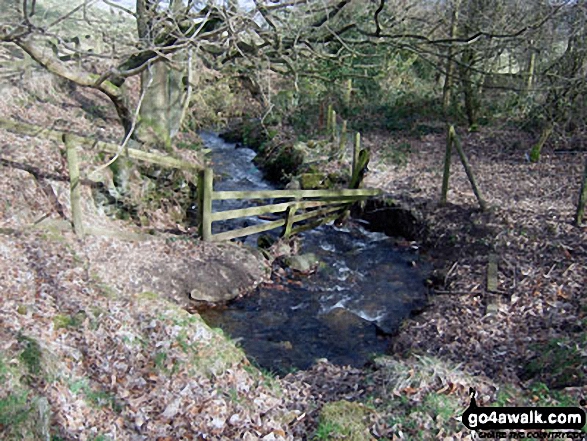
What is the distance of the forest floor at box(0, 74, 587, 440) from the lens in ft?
13.9

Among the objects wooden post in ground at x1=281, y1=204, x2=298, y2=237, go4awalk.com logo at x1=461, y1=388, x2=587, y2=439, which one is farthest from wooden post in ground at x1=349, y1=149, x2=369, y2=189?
go4awalk.com logo at x1=461, y1=388, x2=587, y2=439

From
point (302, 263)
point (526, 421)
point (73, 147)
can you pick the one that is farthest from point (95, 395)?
point (302, 263)

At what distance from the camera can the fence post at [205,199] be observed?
8.90 m

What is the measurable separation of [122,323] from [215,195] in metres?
3.86

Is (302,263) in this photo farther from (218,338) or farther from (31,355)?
(31,355)

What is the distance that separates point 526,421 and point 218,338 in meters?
3.50

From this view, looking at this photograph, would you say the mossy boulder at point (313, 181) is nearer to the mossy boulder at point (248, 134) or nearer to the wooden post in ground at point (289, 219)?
the wooden post in ground at point (289, 219)

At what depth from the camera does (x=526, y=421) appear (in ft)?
13.5

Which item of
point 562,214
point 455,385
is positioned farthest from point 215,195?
point 562,214

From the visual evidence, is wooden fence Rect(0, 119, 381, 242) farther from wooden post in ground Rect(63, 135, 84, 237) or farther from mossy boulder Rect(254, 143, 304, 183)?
mossy boulder Rect(254, 143, 304, 183)

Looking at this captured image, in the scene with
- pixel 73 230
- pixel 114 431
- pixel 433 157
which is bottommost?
pixel 114 431

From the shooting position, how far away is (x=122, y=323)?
18.3 feet

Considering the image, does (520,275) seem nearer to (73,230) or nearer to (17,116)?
(73,230)

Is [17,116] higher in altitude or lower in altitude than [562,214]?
higher
